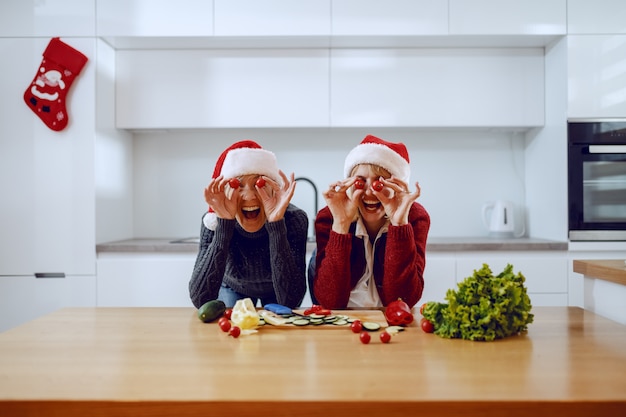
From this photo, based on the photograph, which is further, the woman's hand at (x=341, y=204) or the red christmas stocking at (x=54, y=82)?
the red christmas stocking at (x=54, y=82)

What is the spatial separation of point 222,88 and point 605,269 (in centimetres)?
223

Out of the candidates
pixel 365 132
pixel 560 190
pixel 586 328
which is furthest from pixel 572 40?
pixel 586 328

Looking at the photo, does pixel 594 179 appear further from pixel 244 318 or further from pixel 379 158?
pixel 244 318

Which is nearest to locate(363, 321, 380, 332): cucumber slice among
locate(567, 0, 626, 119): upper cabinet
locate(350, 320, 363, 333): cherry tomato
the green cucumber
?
locate(350, 320, 363, 333): cherry tomato

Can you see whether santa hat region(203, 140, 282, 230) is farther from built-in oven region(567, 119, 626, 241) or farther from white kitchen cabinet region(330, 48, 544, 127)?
built-in oven region(567, 119, 626, 241)

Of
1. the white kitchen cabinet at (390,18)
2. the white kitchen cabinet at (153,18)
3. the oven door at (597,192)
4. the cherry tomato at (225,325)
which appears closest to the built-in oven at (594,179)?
the oven door at (597,192)

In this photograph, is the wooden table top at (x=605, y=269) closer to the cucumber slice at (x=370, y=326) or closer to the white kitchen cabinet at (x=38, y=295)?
the cucumber slice at (x=370, y=326)

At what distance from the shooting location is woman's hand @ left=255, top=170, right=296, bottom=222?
1.63 meters

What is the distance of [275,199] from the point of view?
1.69 metres

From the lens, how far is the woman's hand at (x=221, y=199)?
5.11ft

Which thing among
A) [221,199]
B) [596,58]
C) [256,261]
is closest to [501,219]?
[596,58]

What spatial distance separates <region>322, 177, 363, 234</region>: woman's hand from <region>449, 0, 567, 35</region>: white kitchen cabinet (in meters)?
1.62

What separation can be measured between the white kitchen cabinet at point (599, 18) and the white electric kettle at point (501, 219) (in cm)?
101

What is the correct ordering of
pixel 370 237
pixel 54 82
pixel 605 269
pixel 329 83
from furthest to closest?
pixel 329 83, pixel 54 82, pixel 370 237, pixel 605 269
